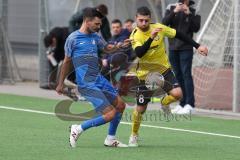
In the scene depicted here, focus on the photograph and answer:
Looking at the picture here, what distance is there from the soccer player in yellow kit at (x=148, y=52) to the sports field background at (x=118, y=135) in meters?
0.51

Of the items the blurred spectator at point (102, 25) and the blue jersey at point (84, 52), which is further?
the blurred spectator at point (102, 25)

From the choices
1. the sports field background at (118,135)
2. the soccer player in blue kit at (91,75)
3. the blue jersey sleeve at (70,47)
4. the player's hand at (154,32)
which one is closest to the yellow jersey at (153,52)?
the player's hand at (154,32)

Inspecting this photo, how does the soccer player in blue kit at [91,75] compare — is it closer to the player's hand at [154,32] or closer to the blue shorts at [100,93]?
the blue shorts at [100,93]

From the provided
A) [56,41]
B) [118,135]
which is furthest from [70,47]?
[56,41]

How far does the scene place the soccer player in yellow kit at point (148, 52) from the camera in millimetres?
11352

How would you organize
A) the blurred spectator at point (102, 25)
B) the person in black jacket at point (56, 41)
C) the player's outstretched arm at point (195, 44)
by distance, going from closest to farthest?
the player's outstretched arm at point (195, 44) → the blurred spectator at point (102, 25) → the person in black jacket at point (56, 41)

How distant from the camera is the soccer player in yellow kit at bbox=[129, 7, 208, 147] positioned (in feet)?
37.2

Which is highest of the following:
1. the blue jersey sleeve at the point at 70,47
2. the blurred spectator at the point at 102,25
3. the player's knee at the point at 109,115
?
the blue jersey sleeve at the point at 70,47

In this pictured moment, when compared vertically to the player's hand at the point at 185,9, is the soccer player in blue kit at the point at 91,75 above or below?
below

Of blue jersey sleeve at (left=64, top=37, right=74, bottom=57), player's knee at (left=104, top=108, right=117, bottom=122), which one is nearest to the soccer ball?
player's knee at (left=104, top=108, right=117, bottom=122)

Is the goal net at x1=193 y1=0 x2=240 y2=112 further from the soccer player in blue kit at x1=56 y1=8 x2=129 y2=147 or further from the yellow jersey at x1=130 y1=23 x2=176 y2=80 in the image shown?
the soccer player in blue kit at x1=56 y1=8 x2=129 y2=147

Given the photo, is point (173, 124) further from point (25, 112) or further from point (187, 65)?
point (25, 112)

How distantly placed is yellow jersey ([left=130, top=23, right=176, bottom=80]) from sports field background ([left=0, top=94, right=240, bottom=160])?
1020 mm

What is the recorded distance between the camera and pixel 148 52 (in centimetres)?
1183
